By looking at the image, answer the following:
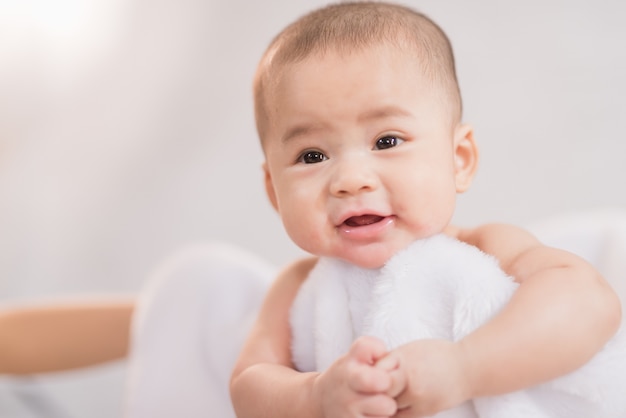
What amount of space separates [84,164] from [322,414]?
162 cm

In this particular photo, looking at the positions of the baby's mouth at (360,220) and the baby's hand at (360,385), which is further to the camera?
the baby's mouth at (360,220)

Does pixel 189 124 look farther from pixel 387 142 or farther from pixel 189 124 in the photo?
pixel 387 142

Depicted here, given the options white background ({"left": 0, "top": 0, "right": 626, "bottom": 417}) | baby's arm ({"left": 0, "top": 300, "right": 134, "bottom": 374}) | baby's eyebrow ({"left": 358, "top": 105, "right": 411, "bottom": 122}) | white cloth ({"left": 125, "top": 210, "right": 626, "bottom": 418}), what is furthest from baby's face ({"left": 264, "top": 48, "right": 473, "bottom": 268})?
white background ({"left": 0, "top": 0, "right": 626, "bottom": 417})

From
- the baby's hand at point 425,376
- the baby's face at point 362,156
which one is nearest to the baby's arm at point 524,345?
the baby's hand at point 425,376

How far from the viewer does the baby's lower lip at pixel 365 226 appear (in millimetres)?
867

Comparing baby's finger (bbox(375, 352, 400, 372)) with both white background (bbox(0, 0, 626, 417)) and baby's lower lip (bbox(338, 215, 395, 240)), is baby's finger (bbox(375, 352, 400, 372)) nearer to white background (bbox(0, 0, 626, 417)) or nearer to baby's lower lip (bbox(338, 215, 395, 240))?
baby's lower lip (bbox(338, 215, 395, 240))

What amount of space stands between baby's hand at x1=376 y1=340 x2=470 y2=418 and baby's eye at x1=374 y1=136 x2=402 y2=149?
0.23 m

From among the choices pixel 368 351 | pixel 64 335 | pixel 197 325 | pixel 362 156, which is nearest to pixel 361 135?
pixel 362 156

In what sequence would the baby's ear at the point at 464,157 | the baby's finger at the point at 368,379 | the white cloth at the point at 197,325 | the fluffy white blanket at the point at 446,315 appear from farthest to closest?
the white cloth at the point at 197,325 < the baby's ear at the point at 464,157 < the fluffy white blanket at the point at 446,315 < the baby's finger at the point at 368,379

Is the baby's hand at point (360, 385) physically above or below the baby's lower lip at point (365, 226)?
below

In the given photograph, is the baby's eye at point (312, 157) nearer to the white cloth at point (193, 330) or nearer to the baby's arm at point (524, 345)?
the baby's arm at point (524, 345)

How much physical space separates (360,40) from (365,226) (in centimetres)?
20

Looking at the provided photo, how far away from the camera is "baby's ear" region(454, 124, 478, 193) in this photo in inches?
38.0

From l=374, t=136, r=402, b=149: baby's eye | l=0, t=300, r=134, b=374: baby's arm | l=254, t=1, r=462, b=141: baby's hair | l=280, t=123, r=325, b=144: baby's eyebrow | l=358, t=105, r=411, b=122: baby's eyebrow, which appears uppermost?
l=254, t=1, r=462, b=141: baby's hair
